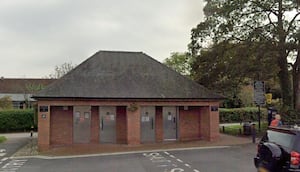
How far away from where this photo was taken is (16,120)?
115 ft

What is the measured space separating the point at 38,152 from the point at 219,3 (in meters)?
14.7

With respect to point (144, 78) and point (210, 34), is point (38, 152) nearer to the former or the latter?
point (144, 78)

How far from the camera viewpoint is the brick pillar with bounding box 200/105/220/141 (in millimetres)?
21594

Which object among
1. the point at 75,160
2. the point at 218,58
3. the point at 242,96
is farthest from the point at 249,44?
the point at 242,96

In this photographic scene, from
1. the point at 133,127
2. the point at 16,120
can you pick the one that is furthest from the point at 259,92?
the point at 16,120

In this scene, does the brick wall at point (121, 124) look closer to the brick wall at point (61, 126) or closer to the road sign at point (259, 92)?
the brick wall at point (61, 126)

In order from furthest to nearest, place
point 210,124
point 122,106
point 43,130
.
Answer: point 210,124 → point 122,106 → point 43,130

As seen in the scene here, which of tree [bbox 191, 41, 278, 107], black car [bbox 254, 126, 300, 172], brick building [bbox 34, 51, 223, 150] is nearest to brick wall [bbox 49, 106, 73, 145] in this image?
brick building [bbox 34, 51, 223, 150]

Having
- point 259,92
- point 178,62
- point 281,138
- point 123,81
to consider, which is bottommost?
point 281,138

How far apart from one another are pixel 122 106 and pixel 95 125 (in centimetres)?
195

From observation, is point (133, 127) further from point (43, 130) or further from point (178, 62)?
point (178, 62)

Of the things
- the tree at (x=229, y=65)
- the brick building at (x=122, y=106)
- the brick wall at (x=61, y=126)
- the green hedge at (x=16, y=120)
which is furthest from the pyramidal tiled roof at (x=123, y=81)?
the green hedge at (x=16, y=120)

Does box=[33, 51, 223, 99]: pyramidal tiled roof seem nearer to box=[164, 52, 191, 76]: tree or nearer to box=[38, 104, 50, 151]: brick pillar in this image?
box=[38, 104, 50, 151]: brick pillar

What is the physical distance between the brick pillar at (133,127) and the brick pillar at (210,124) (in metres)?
4.32
